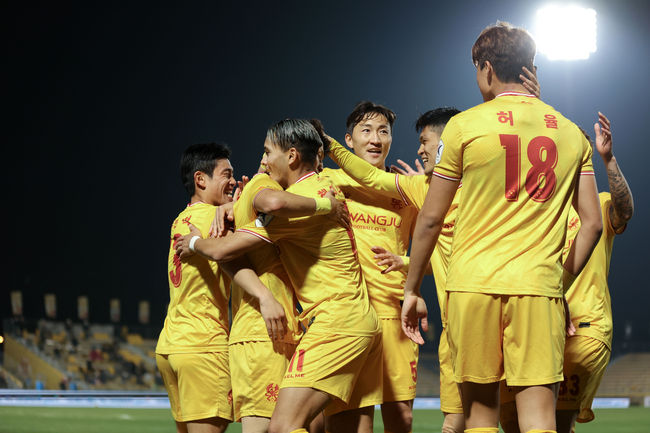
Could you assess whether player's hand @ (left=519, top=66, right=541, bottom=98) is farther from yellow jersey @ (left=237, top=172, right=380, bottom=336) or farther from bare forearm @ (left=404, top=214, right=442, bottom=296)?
yellow jersey @ (left=237, top=172, right=380, bottom=336)

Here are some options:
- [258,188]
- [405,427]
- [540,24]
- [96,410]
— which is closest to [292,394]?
[258,188]

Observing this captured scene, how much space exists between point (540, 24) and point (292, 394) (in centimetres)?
1694

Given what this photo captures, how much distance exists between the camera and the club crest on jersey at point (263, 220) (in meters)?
3.38

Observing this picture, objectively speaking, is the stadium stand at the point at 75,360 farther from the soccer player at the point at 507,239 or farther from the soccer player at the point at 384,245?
the soccer player at the point at 507,239

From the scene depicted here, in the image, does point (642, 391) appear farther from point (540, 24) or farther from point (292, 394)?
point (292, 394)

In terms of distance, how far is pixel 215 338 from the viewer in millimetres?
4035

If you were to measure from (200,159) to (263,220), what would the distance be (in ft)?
3.93

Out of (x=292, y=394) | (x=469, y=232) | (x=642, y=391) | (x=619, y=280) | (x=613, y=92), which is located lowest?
(x=642, y=391)

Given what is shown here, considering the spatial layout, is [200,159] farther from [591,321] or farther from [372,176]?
[591,321]

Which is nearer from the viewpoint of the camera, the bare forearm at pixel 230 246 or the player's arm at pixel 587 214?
the player's arm at pixel 587 214

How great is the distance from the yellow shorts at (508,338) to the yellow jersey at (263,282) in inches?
39.2

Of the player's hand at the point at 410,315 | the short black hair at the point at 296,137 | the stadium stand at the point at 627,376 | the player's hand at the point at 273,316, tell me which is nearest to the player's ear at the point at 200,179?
the short black hair at the point at 296,137

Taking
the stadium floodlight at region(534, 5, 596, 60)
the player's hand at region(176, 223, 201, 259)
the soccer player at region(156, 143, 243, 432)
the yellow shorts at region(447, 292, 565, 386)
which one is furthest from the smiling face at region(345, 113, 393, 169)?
the stadium floodlight at region(534, 5, 596, 60)

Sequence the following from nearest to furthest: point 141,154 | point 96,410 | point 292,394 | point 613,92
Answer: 1. point 292,394
2. point 96,410
3. point 613,92
4. point 141,154
